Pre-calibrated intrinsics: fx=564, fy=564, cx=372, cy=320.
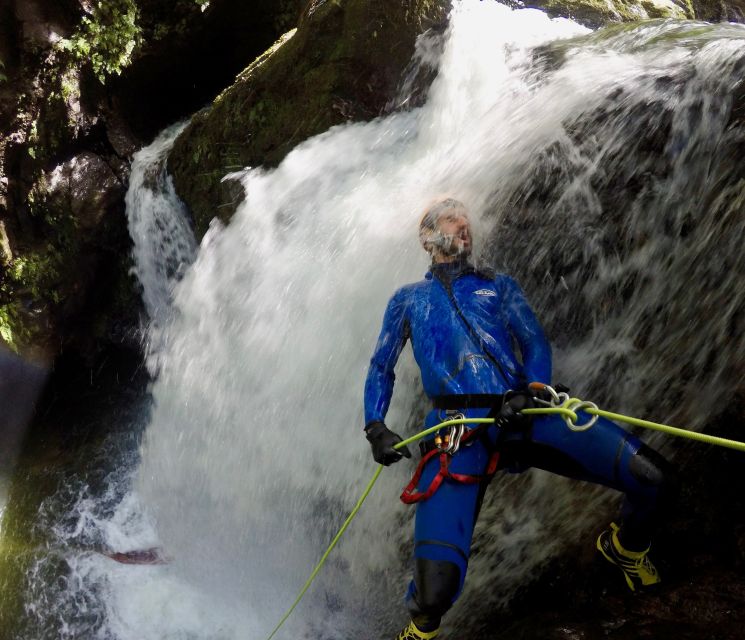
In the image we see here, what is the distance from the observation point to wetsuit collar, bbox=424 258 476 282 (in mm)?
3227

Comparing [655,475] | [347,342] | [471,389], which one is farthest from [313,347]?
[655,475]

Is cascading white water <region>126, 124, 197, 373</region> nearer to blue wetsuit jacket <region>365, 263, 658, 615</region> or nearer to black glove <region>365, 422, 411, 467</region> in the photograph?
blue wetsuit jacket <region>365, 263, 658, 615</region>

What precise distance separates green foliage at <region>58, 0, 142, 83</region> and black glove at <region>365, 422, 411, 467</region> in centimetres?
717

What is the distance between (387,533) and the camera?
14.6ft

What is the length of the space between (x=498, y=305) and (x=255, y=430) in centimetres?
295

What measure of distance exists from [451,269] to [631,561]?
1729 millimetres

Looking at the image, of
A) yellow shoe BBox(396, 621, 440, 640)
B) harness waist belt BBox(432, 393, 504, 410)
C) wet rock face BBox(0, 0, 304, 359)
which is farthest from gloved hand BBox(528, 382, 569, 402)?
A: wet rock face BBox(0, 0, 304, 359)

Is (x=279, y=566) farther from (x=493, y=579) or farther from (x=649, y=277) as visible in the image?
(x=649, y=277)

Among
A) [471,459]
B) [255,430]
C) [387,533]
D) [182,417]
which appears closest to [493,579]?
[387,533]

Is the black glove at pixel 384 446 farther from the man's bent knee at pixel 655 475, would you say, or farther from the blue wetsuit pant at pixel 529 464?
the man's bent knee at pixel 655 475

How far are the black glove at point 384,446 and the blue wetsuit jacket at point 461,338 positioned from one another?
0.12 meters

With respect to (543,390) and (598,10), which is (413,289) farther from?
(598,10)

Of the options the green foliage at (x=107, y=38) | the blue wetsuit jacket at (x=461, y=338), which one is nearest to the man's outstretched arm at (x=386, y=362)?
the blue wetsuit jacket at (x=461, y=338)

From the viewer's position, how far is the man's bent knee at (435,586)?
2.45 meters
